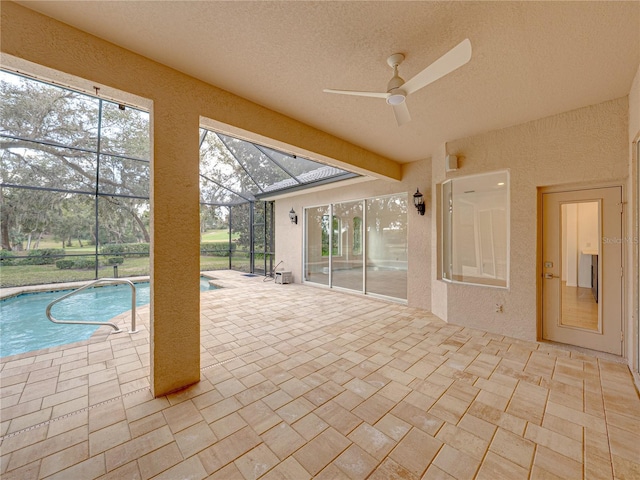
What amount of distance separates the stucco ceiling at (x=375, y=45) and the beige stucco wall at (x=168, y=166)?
134 millimetres

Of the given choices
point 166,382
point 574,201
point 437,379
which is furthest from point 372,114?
point 166,382

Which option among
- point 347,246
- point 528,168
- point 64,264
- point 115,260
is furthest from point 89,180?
point 528,168

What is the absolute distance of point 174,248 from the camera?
2338 mm

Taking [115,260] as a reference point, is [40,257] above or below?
above

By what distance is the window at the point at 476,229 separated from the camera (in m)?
3.93

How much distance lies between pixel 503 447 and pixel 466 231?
10.9ft

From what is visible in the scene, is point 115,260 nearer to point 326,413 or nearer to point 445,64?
point 326,413

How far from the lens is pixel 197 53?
2152 mm

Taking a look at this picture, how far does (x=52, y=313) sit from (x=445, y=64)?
8679 mm

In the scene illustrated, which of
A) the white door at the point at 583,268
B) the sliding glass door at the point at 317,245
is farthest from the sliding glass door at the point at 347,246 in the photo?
the white door at the point at 583,268

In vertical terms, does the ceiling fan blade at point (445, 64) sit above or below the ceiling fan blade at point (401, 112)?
above

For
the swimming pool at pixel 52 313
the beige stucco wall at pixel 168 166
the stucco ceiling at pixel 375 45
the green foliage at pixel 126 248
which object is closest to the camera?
the stucco ceiling at pixel 375 45

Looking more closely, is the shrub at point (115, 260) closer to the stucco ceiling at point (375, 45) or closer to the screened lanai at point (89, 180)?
the screened lanai at point (89, 180)

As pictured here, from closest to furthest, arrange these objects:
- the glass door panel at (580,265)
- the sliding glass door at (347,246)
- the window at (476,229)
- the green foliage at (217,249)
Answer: the glass door panel at (580,265) < the window at (476,229) < the sliding glass door at (347,246) < the green foliage at (217,249)
